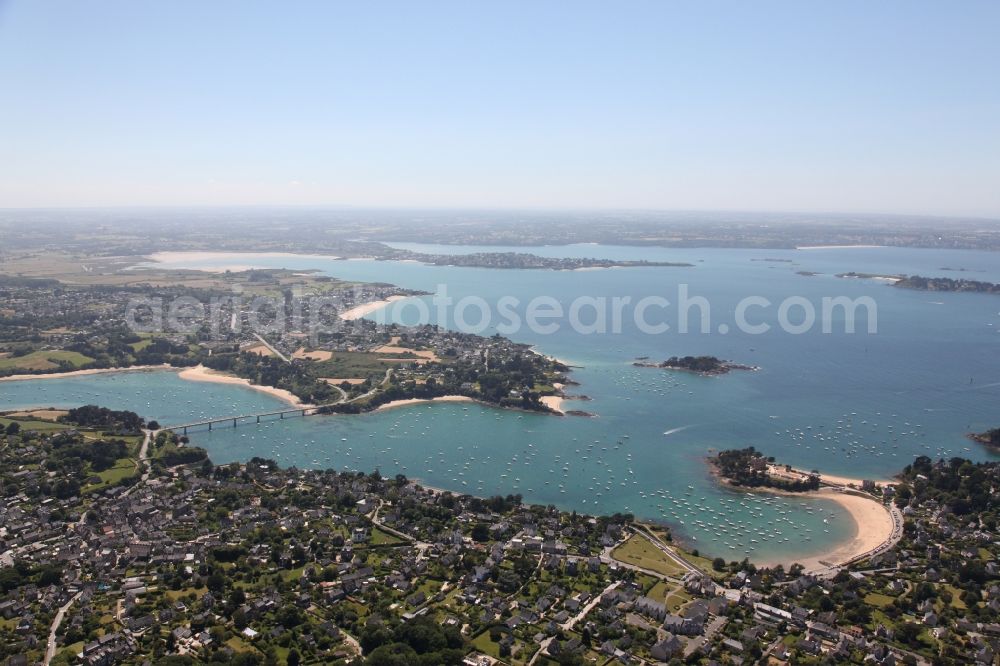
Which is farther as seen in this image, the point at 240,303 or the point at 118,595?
the point at 240,303

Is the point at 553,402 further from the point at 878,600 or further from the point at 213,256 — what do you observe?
the point at 213,256

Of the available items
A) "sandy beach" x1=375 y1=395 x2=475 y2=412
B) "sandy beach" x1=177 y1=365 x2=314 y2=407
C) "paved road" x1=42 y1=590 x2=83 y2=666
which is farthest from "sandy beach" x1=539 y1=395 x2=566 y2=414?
"paved road" x1=42 y1=590 x2=83 y2=666

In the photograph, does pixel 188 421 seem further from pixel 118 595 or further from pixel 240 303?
pixel 240 303

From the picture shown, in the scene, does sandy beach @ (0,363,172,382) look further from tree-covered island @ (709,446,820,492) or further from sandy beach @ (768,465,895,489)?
sandy beach @ (768,465,895,489)

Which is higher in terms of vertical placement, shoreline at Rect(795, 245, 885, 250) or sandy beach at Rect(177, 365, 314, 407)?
shoreline at Rect(795, 245, 885, 250)

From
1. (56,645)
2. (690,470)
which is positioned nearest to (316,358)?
(690,470)
